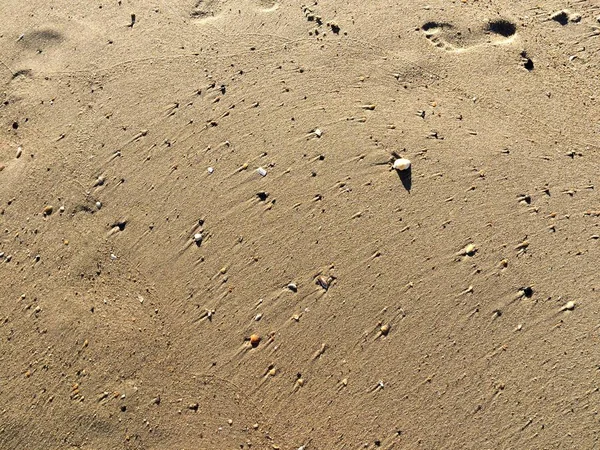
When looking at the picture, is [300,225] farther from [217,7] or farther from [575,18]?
[575,18]

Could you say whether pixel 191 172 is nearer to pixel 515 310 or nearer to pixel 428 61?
pixel 428 61

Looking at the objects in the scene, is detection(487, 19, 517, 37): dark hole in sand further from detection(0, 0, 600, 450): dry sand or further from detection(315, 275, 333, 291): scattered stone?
detection(315, 275, 333, 291): scattered stone

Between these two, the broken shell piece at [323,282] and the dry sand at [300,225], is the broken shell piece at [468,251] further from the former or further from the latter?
the broken shell piece at [323,282]

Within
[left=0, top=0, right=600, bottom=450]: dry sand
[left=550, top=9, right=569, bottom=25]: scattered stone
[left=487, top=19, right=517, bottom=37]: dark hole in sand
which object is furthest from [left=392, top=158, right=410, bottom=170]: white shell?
[left=550, top=9, right=569, bottom=25]: scattered stone

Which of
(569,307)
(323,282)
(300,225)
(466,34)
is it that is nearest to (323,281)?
(323,282)

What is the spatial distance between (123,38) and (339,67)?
2.01m

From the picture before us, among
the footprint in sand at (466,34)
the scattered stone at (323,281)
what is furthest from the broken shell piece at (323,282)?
the footprint in sand at (466,34)

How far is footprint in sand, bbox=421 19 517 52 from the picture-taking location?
454 centimetres

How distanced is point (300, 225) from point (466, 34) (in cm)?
233

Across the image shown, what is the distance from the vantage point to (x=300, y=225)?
409 centimetres

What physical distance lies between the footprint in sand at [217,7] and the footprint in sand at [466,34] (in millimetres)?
1449

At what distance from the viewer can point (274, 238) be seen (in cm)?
408

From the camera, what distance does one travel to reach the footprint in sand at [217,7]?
4695 millimetres

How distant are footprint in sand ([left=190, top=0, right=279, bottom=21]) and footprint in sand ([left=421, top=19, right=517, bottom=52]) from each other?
145 cm
